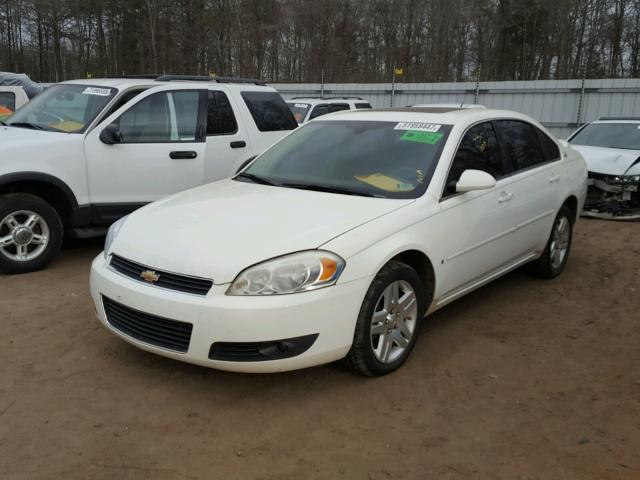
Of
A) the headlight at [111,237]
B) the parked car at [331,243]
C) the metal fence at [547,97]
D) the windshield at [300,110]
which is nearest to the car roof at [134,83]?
the parked car at [331,243]

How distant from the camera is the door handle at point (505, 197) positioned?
465cm

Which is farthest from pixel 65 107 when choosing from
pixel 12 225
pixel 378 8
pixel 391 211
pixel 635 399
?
pixel 378 8

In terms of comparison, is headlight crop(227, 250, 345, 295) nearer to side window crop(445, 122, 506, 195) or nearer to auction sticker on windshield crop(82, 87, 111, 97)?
side window crop(445, 122, 506, 195)

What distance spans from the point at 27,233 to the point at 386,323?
3754mm

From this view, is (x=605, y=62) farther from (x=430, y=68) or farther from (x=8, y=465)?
(x=8, y=465)

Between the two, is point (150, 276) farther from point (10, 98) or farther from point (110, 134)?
point (10, 98)

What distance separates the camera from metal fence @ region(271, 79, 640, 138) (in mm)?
15922

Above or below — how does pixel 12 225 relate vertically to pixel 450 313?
above

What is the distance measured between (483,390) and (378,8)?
97.3 ft

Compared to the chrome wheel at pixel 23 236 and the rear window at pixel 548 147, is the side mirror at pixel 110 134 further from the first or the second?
the rear window at pixel 548 147

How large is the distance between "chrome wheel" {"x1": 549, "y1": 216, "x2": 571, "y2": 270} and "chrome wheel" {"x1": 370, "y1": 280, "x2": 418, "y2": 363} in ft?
8.15

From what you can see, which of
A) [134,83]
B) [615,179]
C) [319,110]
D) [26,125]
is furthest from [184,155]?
[319,110]

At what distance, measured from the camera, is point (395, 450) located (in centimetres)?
298

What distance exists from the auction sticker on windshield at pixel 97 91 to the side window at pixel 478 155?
12.2 ft
